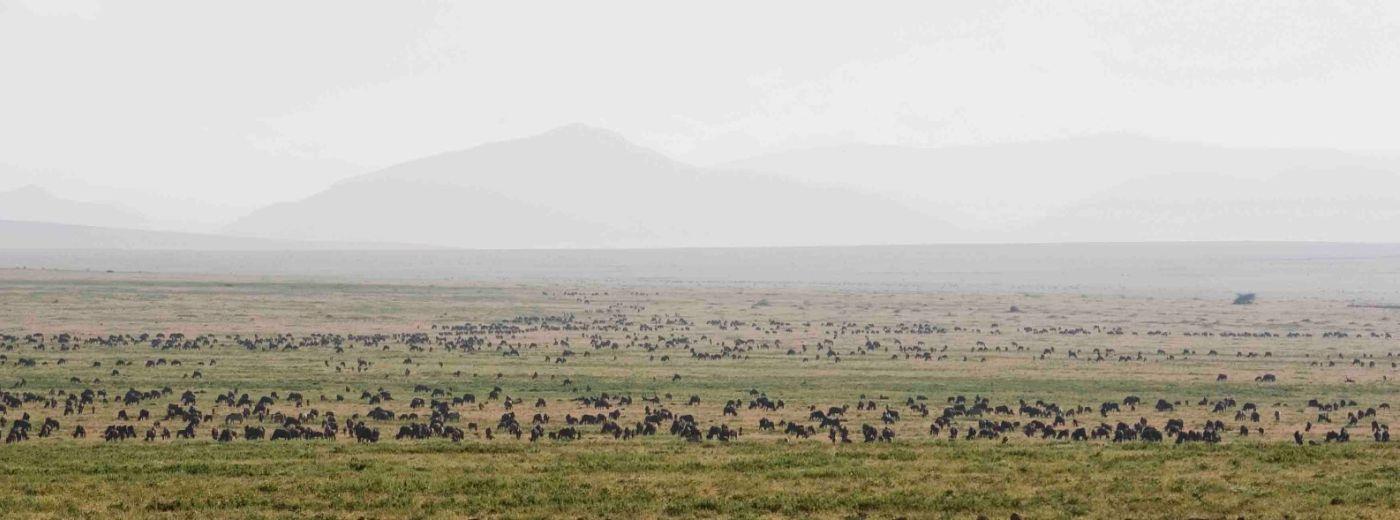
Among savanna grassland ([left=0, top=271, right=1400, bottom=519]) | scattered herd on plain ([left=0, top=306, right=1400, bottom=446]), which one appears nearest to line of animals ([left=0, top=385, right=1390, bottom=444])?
scattered herd on plain ([left=0, top=306, right=1400, bottom=446])

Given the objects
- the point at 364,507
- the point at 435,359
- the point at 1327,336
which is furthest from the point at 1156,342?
the point at 364,507

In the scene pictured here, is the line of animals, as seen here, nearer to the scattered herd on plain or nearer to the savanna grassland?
the scattered herd on plain

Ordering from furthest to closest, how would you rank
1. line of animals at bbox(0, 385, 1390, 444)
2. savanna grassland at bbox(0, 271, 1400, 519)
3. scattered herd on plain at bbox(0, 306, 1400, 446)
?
scattered herd on plain at bbox(0, 306, 1400, 446) < line of animals at bbox(0, 385, 1390, 444) < savanna grassland at bbox(0, 271, 1400, 519)

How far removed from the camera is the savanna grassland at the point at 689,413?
22609 millimetres

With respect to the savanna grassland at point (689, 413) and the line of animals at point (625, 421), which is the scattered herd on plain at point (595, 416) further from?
the savanna grassland at point (689, 413)

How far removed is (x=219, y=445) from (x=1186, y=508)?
18.2m

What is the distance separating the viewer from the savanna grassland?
2261cm

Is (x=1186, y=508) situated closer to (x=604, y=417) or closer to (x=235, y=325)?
(x=604, y=417)

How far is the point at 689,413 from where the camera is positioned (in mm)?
38969

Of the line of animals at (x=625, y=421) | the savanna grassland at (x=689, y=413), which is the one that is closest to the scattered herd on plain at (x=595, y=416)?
the line of animals at (x=625, y=421)

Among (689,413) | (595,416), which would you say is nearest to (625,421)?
(595,416)

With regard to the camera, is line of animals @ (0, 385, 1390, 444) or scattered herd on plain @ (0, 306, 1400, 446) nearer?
line of animals @ (0, 385, 1390, 444)

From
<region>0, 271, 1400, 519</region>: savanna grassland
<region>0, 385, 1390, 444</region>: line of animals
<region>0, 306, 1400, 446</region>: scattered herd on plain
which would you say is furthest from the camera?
<region>0, 306, 1400, 446</region>: scattered herd on plain

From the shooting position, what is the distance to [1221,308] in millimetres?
101688
